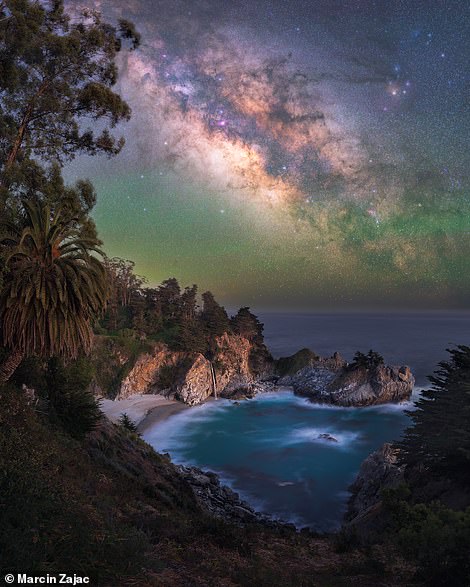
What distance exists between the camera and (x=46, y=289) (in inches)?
568

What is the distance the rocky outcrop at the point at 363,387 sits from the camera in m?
63.2

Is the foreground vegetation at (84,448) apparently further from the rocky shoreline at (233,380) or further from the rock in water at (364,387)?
the rock in water at (364,387)

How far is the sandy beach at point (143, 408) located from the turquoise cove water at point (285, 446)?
1962 millimetres

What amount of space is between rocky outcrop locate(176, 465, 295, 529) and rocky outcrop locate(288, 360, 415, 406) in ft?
124

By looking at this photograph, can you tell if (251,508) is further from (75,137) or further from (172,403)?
(172,403)

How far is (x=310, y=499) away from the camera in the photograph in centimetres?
3127

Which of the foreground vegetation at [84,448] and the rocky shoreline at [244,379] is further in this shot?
the rocky shoreline at [244,379]

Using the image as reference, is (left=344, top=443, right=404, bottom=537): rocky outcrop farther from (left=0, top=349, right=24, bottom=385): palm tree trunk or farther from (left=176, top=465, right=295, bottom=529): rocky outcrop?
(left=0, top=349, right=24, bottom=385): palm tree trunk

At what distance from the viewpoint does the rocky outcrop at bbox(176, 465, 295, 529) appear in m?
23.4

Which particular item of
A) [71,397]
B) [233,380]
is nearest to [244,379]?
[233,380]

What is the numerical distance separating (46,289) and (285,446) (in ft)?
128

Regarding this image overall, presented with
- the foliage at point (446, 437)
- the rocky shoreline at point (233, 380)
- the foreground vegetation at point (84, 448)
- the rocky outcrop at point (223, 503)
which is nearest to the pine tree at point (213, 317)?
the rocky shoreline at point (233, 380)

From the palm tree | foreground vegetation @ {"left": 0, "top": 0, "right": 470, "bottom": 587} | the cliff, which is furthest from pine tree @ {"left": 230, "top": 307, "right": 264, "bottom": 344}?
the palm tree

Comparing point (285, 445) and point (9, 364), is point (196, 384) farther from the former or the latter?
point (9, 364)
